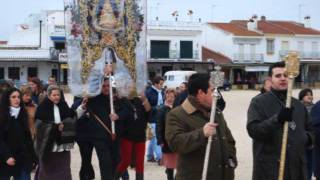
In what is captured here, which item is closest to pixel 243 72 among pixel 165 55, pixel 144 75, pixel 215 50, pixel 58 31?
pixel 215 50

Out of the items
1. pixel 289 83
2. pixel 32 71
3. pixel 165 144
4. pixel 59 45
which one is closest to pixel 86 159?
pixel 165 144

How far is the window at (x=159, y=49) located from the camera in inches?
2527

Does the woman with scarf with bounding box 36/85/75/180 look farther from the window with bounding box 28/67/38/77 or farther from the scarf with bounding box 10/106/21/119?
the window with bounding box 28/67/38/77

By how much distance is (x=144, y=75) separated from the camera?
31.1 feet

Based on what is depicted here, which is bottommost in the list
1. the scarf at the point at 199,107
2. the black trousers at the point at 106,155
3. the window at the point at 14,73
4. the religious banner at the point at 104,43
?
the window at the point at 14,73

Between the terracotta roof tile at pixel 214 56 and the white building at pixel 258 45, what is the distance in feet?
2.30

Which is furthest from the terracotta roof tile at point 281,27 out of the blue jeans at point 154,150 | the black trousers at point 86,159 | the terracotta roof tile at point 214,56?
the black trousers at point 86,159

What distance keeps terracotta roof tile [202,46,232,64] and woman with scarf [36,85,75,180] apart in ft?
192

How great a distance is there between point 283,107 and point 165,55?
5968 centimetres

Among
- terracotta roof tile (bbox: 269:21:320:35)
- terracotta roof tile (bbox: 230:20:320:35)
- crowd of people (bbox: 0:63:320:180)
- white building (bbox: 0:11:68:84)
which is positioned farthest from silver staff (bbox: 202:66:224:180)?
terracotta roof tile (bbox: 269:21:320:35)

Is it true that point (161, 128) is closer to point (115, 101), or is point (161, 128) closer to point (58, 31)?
point (115, 101)

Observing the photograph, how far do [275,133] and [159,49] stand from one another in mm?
59627

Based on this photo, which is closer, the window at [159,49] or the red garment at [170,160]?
the red garment at [170,160]

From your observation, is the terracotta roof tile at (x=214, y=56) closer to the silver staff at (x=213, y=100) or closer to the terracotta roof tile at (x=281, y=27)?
the terracotta roof tile at (x=281, y=27)
